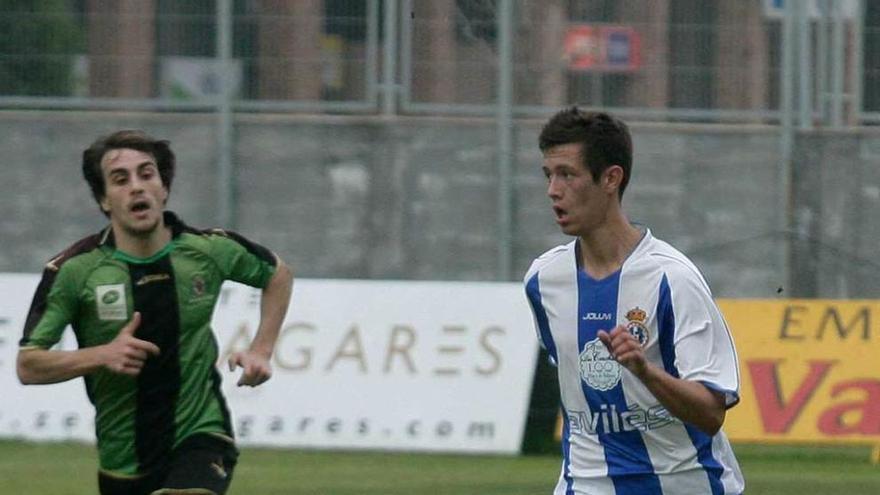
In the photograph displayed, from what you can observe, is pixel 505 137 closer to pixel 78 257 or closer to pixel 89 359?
pixel 78 257

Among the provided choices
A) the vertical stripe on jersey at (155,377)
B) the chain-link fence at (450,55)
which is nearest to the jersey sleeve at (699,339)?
the vertical stripe on jersey at (155,377)

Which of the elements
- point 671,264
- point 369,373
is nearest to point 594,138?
point 671,264

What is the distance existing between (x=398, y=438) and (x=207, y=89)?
5460mm

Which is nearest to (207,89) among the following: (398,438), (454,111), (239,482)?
(454,111)

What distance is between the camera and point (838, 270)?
17.7 metres

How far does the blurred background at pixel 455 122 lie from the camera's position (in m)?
17.7

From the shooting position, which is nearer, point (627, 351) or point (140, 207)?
point (627, 351)

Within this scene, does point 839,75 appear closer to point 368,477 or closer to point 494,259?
point 494,259

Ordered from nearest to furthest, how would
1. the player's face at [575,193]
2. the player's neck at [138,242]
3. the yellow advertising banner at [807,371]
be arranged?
1. the player's face at [575,193]
2. the player's neck at [138,242]
3. the yellow advertising banner at [807,371]

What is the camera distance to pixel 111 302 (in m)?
6.28

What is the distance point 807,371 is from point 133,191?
8485 millimetres

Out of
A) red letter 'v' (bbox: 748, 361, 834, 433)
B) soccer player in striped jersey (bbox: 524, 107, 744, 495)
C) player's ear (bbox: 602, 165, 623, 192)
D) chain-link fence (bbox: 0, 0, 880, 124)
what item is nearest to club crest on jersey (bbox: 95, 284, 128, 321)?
soccer player in striped jersey (bbox: 524, 107, 744, 495)

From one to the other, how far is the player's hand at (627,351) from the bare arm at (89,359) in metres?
1.75

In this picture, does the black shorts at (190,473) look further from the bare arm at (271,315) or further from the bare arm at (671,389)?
the bare arm at (671,389)
